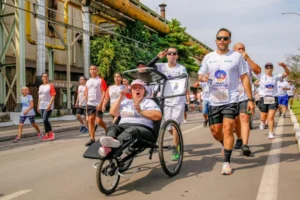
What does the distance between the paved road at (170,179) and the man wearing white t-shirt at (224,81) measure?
686 millimetres

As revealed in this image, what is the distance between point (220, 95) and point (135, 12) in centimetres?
2134

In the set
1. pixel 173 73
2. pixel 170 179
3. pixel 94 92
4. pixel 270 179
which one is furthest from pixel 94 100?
pixel 270 179

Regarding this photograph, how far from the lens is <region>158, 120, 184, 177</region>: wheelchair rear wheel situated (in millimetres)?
4381

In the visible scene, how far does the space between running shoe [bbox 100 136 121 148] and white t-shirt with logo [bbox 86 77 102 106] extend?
13.8 feet

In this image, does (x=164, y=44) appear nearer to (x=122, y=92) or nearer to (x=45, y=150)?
(x=45, y=150)

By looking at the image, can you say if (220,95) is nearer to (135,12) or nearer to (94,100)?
(94,100)

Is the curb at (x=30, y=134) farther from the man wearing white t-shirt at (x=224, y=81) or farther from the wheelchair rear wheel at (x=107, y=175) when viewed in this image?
the man wearing white t-shirt at (x=224, y=81)

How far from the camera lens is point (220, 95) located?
4980 mm

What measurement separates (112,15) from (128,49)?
2710 mm

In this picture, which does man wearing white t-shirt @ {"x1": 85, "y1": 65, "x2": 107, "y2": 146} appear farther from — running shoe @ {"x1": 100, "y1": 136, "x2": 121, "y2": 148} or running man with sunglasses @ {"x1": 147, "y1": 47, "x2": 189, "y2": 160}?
running shoe @ {"x1": 100, "y1": 136, "x2": 121, "y2": 148}

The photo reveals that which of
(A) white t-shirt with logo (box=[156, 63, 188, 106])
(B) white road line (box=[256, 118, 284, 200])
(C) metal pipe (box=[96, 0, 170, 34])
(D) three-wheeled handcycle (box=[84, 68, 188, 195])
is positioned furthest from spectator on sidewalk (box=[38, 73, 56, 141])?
(C) metal pipe (box=[96, 0, 170, 34])

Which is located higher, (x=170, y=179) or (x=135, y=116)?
(x=135, y=116)

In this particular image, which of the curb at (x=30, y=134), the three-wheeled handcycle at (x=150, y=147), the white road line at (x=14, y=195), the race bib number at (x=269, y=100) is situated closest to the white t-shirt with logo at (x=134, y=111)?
the three-wheeled handcycle at (x=150, y=147)

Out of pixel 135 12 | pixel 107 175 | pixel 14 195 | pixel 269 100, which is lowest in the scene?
pixel 14 195
